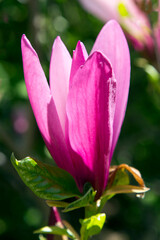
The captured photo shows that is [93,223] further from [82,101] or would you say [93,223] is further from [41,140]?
[41,140]

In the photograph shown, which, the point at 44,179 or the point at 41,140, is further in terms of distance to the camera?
the point at 41,140

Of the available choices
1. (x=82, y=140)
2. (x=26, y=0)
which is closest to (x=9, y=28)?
(x=26, y=0)

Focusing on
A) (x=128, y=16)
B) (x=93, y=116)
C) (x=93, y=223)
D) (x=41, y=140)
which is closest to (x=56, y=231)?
(x=93, y=223)

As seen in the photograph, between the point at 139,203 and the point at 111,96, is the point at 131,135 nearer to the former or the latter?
the point at 139,203

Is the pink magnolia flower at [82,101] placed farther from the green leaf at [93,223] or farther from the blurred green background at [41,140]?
the blurred green background at [41,140]

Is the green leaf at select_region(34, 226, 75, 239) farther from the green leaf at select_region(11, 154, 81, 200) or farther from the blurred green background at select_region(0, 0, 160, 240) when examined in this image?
the blurred green background at select_region(0, 0, 160, 240)

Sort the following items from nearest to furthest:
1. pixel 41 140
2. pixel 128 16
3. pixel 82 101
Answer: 1. pixel 82 101
2. pixel 128 16
3. pixel 41 140
